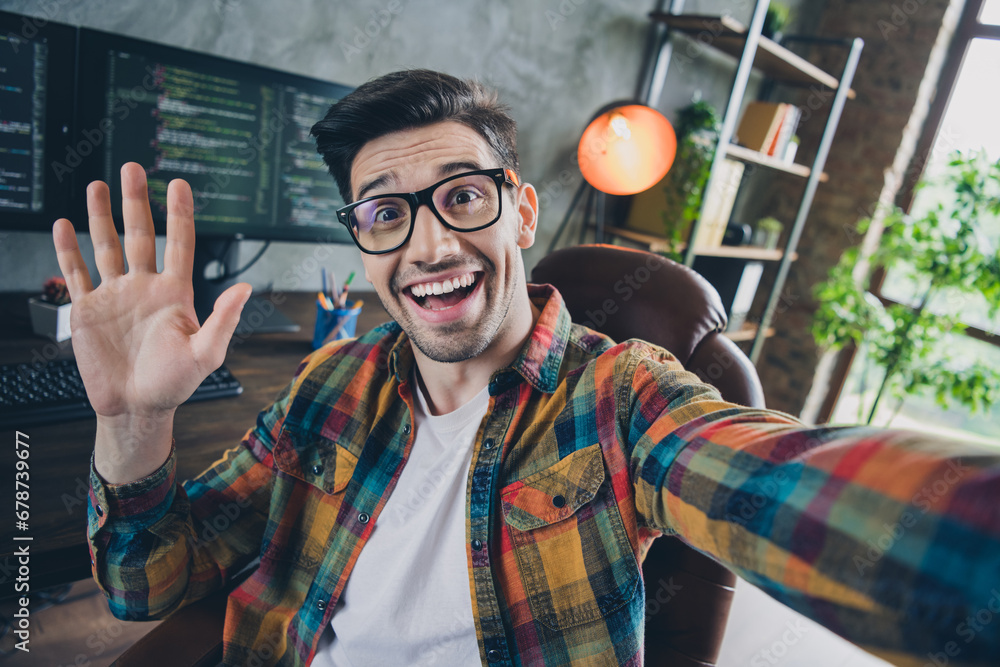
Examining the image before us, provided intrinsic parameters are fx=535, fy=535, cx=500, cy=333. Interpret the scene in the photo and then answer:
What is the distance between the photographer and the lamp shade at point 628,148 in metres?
2.00

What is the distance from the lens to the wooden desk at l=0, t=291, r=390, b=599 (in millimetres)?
711

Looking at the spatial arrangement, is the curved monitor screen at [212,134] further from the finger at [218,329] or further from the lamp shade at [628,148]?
the lamp shade at [628,148]

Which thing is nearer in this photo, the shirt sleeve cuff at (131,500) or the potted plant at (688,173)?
the shirt sleeve cuff at (131,500)

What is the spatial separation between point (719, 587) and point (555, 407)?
40 cm

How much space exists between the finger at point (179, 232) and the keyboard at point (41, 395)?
0.37 m

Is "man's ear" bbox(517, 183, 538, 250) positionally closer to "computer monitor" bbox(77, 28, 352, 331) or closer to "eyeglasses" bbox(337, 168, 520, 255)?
"eyeglasses" bbox(337, 168, 520, 255)

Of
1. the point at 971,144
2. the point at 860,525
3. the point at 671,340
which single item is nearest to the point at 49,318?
the point at 671,340

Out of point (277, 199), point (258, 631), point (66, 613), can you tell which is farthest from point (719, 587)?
point (66, 613)

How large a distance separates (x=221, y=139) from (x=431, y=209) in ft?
2.37

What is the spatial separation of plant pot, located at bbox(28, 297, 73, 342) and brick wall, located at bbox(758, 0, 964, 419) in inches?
134

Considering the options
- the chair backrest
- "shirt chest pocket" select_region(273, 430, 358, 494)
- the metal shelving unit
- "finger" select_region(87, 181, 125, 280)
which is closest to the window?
the metal shelving unit

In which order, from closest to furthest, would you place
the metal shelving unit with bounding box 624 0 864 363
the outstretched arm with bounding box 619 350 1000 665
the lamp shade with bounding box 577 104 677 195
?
1. the outstretched arm with bounding box 619 350 1000 665
2. the lamp shade with bounding box 577 104 677 195
3. the metal shelving unit with bounding box 624 0 864 363

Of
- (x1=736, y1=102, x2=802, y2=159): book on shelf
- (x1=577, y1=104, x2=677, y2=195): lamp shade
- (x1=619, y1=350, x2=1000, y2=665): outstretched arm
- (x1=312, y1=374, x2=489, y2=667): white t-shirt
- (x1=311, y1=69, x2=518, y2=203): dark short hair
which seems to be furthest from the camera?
(x1=736, y1=102, x2=802, y2=159): book on shelf

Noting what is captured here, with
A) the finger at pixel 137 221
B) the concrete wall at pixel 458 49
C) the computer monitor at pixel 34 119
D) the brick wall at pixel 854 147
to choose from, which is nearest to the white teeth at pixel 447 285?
the finger at pixel 137 221
